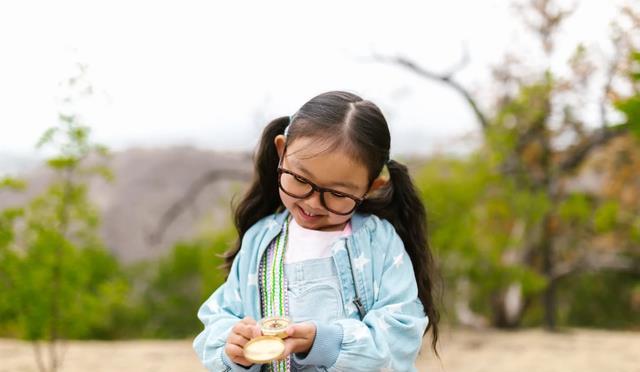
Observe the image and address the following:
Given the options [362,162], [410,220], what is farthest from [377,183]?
[410,220]

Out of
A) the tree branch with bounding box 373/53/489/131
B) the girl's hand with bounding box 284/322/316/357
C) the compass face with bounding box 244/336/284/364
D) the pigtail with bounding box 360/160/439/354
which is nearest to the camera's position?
the compass face with bounding box 244/336/284/364

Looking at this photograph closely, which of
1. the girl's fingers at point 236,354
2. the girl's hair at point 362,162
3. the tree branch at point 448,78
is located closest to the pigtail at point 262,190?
the girl's hair at point 362,162

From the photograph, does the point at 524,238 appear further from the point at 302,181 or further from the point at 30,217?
the point at 302,181

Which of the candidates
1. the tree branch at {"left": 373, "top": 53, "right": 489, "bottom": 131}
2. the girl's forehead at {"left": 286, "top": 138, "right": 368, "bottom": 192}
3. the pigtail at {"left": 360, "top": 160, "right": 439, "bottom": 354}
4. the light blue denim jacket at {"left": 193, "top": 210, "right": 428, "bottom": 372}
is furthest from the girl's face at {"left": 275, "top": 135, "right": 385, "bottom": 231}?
the tree branch at {"left": 373, "top": 53, "right": 489, "bottom": 131}

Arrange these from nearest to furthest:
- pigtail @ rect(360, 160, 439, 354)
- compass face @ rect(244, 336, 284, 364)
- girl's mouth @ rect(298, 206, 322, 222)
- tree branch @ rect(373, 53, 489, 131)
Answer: compass face @ rect(244, 336, 284, 364) → girl's mouth @ rect(298, 206, 322, 222) → pigtail @ rect(360, 160, 439, 354) → tree branch @ rect(373, 53, 489, 131)

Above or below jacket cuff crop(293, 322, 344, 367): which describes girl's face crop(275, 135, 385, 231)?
above

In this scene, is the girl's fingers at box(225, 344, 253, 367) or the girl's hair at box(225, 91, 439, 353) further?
the girl's hair at box(225, 91, 439, 353)

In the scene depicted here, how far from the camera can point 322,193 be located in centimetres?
182

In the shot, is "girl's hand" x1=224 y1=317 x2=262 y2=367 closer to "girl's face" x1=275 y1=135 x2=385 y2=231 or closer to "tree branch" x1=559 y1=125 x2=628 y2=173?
"girl's face" x1=275 y1=135 x2=385 y2=231

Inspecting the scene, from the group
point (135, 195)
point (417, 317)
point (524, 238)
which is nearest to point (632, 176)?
point (524, 238)

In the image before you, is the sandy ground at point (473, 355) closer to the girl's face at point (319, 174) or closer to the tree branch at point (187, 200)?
the tree branch at point (187, 200)

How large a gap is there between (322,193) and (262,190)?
0.44 meters

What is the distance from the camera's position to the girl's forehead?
5.88 ft

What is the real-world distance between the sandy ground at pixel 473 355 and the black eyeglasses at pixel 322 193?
4382mm
